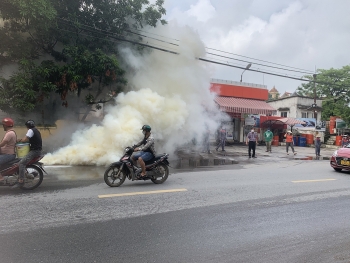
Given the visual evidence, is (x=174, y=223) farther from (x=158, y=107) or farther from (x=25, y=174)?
(x=158, y=107)

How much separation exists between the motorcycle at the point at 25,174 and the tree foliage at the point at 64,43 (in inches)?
202

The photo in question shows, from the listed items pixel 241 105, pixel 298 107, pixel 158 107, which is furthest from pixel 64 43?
pixel 298 107

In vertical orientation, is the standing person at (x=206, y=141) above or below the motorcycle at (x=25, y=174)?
above

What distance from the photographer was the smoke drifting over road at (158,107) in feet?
36.5

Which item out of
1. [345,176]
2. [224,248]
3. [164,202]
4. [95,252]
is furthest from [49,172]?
[345,176]

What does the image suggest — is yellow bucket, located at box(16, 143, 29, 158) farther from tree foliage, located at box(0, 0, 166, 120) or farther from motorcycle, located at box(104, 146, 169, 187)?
tree foliage, located at box(0, 0, 166, 120)

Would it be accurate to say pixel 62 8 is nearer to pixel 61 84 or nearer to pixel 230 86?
pixel 61 84

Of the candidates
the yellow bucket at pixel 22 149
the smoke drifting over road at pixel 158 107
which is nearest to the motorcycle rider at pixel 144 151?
the yellow bucket at pixel 22 149

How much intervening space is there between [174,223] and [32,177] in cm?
397

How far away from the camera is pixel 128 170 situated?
7.21 m

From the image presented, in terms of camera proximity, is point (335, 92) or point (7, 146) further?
point (335, 92)

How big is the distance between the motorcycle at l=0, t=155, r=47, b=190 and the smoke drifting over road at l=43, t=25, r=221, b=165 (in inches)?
153

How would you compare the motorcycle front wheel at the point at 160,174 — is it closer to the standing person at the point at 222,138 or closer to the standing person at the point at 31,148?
the standing person at the point at 31,148

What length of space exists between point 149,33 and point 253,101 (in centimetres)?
1096
